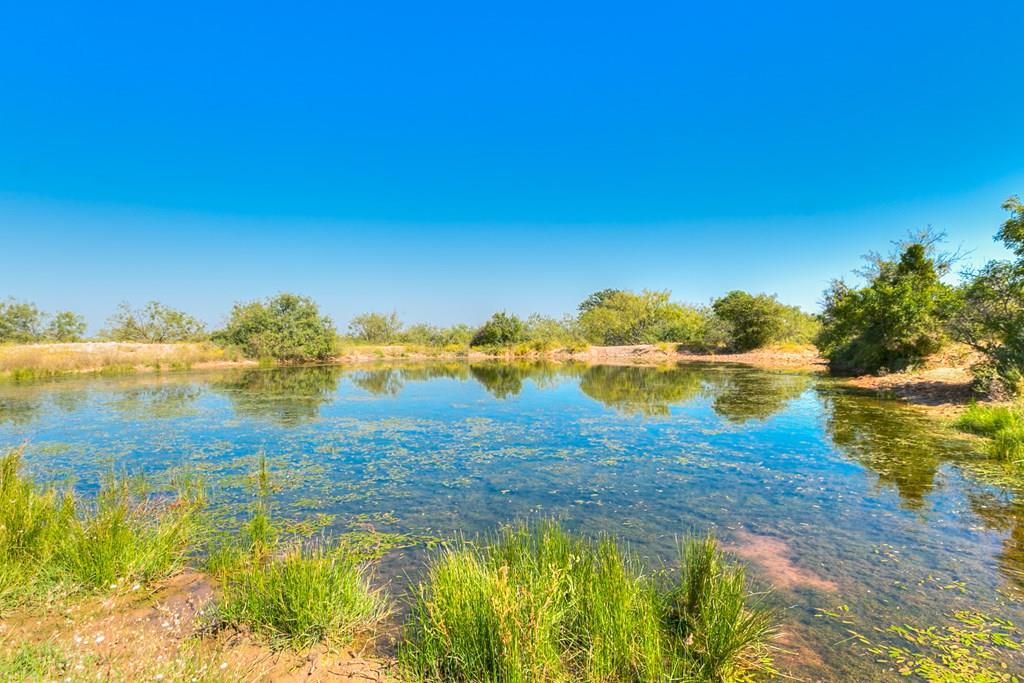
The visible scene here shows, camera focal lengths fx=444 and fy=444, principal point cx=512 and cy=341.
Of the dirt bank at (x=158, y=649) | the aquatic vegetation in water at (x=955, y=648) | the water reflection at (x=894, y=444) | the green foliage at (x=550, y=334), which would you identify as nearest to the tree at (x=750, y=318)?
the green foliage at (x=550, y=334)

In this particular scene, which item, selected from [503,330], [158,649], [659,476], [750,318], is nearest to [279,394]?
[659,476]

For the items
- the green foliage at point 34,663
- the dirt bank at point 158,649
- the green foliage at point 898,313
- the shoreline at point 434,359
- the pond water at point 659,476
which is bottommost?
the pond water at point 659,476

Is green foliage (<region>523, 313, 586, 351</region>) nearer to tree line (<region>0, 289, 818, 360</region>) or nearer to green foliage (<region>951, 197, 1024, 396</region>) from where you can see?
tree line (<region>0, 289, 818, 360</region>)

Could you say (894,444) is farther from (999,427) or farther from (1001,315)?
(1001,315)

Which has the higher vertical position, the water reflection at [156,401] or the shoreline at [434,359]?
the shoreline at [434,359]

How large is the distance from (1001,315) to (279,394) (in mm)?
22985

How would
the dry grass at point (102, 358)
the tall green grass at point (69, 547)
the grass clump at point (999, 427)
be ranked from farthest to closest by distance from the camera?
A: the dry grass at point (102, 358), the grass clump at point (999, 427), the tall green grass at point (69, 547)

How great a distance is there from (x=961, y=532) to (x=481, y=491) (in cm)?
578

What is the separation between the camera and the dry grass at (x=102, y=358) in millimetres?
22375

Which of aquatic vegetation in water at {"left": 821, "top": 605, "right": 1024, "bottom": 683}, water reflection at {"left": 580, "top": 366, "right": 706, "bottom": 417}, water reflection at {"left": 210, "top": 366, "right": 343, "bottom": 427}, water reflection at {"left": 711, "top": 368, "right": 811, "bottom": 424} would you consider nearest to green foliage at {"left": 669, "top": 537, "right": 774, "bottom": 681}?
aquatic vegetation in water at {"left": 821, "top": 605, "right": 1024, "bottom": 683}

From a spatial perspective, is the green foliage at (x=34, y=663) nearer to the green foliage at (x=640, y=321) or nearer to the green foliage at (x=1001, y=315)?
the green foliage at (x=1001, y=315)

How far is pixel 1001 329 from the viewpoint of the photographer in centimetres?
1156

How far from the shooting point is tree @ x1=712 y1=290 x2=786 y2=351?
126 ft

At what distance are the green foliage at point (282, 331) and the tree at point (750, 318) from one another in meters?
34.8
